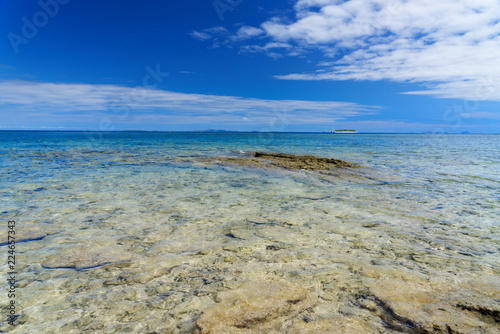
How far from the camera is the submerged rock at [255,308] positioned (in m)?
2.90

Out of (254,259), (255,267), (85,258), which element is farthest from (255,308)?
(85,258)

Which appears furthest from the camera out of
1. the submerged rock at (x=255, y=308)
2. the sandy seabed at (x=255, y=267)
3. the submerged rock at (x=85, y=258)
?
the submerged rock at (x=85, y=258)

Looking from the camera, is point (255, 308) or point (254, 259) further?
point (254, 259)

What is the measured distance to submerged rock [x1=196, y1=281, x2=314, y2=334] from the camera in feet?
9.53

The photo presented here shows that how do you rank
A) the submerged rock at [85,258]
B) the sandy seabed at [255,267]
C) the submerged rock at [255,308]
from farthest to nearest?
1. the submerged rock at [85,258]
2. the sandy seabed at [255,267]
3. the submerged rock at [255,308]

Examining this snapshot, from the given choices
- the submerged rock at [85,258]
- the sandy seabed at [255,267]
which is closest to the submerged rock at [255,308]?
the sandy seabed at [255,267]

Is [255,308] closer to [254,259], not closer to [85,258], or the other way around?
[254,259]

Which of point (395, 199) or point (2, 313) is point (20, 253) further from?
point (395, 199)

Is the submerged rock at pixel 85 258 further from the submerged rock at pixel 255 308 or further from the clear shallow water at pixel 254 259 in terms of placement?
the submerged rock at pixel 255 308

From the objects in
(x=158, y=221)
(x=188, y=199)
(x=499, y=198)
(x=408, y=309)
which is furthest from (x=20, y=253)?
(x=499, y=198)

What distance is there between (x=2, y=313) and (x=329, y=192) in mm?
9431

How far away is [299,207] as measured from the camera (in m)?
8.23

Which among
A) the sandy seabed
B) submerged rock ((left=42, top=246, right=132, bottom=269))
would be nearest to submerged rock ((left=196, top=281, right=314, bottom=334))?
the sandy seabed

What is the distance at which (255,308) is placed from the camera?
126 inches
